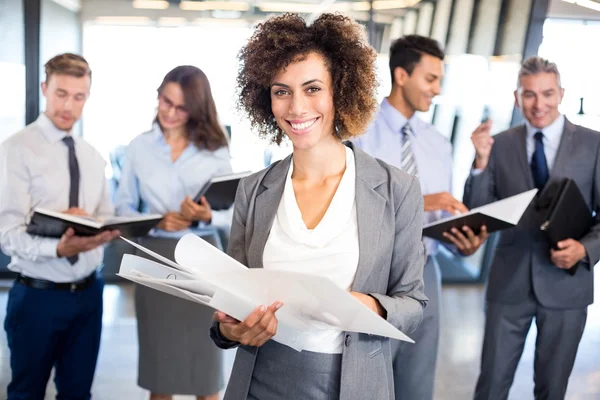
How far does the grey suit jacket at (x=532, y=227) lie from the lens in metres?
3.64

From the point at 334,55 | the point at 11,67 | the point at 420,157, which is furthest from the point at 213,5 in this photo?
the point at 334,55

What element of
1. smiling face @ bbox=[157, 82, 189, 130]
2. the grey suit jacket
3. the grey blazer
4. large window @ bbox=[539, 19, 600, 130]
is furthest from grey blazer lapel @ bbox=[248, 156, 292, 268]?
large window @ bbox=[539, 19, 600, 130]

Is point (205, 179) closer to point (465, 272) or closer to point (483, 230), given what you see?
point (483, 230)

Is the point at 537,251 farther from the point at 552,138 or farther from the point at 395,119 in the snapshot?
the point at 395,119

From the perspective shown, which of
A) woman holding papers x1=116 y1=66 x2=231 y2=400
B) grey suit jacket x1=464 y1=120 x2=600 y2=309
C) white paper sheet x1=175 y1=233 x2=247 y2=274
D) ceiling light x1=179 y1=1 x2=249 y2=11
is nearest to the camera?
white paper sheet x1=175 y1=233 x2=247 y2=274

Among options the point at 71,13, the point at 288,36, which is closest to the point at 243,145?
the point at 71,13

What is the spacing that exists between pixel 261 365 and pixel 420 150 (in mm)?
1804

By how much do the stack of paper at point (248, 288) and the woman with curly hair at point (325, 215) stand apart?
0.14m

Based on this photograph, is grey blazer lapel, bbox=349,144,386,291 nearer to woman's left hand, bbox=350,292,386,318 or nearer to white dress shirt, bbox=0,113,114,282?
woman's left hand, bbox=350,292,386,318

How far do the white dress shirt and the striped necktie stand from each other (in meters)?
1.52

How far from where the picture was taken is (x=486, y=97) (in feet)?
25.0

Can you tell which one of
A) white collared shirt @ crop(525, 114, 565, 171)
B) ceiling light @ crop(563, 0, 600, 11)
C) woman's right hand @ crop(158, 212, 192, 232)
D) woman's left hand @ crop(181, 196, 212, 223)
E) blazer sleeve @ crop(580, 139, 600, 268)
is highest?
ceiling light @ crop(563, 0, 600, 11)

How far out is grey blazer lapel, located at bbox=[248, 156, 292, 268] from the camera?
218 centimetres

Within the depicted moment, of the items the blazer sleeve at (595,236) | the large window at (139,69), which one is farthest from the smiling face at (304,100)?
the large window at (139,69)
